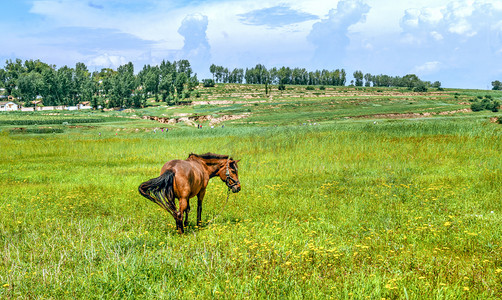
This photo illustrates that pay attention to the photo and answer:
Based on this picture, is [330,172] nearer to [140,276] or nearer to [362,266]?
[362,266]

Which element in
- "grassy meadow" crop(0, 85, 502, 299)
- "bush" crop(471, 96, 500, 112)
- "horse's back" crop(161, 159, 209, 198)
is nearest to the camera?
"grassy meadow" crop(0, 85, 502, 299)

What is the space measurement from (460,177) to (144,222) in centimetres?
1563

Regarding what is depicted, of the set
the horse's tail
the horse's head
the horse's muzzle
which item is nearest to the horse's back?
the horse's tail

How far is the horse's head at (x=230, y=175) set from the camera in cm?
934

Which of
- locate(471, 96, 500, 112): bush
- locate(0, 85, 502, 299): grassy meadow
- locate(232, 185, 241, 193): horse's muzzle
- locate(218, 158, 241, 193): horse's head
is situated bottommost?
locate(0, 85, 502, 299): grassy meadow

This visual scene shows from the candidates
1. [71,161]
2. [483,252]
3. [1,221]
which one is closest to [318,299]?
[483,252]

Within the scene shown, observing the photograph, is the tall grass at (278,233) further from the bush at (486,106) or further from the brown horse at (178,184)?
the bush at (486,106)

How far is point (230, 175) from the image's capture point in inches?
373

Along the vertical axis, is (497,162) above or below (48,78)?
below

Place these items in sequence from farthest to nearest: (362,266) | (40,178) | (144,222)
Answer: (40,178)
(144,222)
(362,266)

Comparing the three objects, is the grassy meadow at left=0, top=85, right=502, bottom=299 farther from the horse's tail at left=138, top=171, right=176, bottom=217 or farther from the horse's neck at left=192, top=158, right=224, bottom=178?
the horse's neck at left=192, top=158, right=224, bottom=178

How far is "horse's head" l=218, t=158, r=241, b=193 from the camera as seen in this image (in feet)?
30.6

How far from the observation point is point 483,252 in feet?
26.4

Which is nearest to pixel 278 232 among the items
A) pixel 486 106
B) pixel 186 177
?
pixel 186 177
